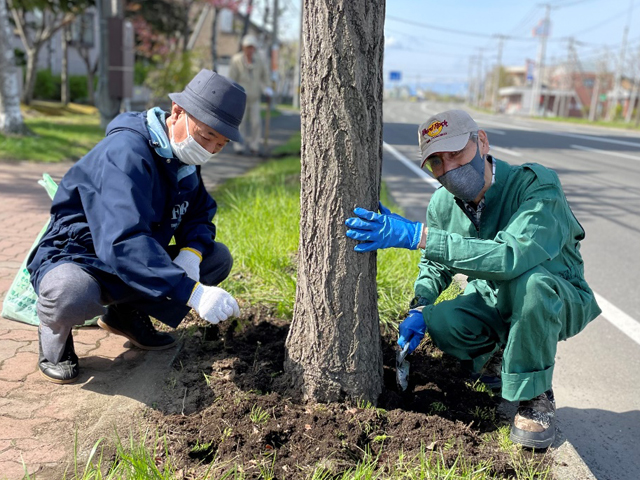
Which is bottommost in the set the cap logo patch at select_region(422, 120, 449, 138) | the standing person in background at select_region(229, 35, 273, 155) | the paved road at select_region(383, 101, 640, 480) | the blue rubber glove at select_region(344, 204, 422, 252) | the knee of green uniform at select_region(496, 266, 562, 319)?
the paved road at select_region(383, 101, 640, 480)

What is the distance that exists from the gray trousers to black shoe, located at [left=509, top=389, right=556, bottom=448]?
4.72 ft

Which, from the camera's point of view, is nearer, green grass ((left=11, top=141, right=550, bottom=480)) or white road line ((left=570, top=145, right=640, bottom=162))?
green grass ((left=11, top=141, right=550, bottom=480))

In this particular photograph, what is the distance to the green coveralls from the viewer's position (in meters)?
2.24

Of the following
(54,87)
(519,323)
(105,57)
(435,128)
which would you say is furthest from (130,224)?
(54,87)

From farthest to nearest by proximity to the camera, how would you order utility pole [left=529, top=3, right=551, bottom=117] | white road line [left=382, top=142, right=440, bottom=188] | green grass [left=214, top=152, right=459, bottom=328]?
utility pole [left=529, top=3, right=551, bottom=117] < white road line [left=382, top=142, right=440, bottom=188] < green grass [left=214, top=152, right=459, bottom=328]

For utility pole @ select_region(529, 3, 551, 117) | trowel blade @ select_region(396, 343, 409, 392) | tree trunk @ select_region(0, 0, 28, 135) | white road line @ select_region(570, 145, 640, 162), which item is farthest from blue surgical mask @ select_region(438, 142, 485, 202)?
utility pole @ select_region(529, 3, 551, 117)

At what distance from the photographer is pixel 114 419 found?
2.33m

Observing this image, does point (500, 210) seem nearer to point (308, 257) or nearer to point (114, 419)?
point (308, 257)

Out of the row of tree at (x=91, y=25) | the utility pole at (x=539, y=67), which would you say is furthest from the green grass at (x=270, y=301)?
the utility pole at (x=539, y=67)

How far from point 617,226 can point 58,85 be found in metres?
21.3

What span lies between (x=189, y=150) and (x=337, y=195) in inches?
28.6

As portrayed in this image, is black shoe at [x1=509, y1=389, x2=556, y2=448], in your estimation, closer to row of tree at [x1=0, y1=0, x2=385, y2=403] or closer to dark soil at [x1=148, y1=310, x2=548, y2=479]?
dark soil at [x1=148, y1=310, x2=548, y2=479]

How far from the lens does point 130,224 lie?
2295mm

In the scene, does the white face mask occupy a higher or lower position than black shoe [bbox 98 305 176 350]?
higher
